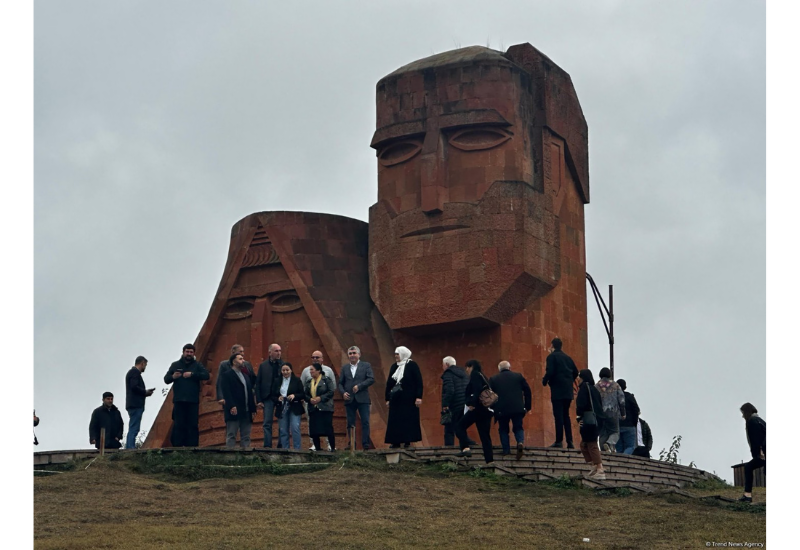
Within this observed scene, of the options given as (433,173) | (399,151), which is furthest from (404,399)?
(399,151)

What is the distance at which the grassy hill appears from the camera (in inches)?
592

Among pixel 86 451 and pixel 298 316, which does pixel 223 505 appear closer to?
pixel 86 451

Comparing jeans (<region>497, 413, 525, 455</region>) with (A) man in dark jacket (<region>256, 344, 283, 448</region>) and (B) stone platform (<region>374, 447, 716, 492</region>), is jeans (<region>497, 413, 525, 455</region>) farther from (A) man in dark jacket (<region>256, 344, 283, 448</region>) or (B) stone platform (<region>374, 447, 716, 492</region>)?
(A) man in dark jacket (<region>256, 344, 283, 448</region>)

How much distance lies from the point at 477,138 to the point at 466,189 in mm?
979

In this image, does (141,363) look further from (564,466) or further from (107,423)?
(564,466)

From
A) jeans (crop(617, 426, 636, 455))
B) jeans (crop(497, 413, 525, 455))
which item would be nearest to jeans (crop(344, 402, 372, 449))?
jeans (crop(497, 413, 525, 455))

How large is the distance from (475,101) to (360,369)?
256 inches

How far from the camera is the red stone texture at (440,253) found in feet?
82.7

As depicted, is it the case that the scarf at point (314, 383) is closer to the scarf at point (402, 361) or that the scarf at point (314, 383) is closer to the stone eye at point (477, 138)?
the scarf at point (402, 361)

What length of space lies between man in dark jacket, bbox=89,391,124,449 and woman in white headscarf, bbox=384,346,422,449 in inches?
157

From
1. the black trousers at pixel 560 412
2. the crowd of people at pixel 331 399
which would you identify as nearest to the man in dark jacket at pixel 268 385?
the crowd of people at pixel 331 399

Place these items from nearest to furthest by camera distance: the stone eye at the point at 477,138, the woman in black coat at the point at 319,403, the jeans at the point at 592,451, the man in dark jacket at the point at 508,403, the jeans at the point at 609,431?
1. the jeans at the point at 592,451
2. the man in dark jacket at the point at 508,403
3. the woman in black coat at the point at 319,403
4. the jeans at the point at 609,431
5. the stone eye at the point at 477,138

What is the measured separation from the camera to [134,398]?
68.8 ft

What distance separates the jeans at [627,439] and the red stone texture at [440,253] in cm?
249
